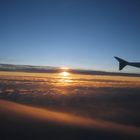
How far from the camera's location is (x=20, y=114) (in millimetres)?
34281

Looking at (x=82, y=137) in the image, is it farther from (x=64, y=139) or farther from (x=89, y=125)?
(x=89, y=125)

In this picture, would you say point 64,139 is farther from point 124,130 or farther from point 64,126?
point 124,130

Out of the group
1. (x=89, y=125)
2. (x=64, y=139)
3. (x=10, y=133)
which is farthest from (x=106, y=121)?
(x=10, y=133)

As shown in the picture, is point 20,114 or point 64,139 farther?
point 20,114

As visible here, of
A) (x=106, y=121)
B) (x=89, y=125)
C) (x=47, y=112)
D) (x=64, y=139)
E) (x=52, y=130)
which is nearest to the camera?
(x=64, y=139)

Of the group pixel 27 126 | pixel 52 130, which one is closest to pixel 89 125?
pixel 52 130

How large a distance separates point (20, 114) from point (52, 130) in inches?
348

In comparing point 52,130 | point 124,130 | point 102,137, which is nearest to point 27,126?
point 52,130

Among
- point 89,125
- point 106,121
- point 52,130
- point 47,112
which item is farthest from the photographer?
point 47,112

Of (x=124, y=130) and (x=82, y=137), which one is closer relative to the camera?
(x=82, y=137)

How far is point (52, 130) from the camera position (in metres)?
26.7

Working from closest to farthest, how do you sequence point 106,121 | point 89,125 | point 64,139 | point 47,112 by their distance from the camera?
point 64,139 → point 89,125 → point 106,121 → point 47,112

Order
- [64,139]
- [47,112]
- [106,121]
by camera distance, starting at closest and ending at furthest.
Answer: [64,139]
[106,121]
[47,112]

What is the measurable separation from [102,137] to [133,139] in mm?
2838
